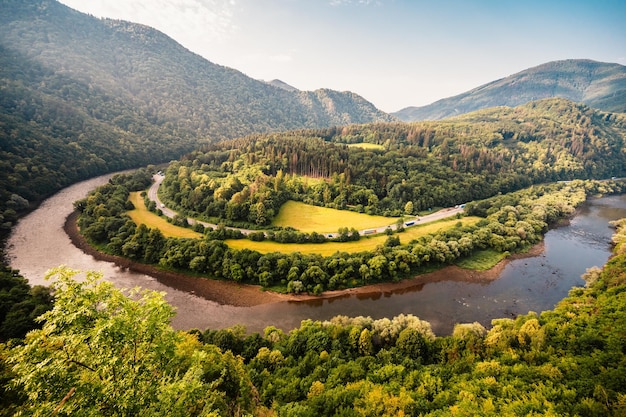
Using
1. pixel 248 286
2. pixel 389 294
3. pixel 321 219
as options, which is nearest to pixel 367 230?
pixel 321 219

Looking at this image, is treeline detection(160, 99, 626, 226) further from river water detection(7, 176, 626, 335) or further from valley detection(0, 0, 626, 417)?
river water detection(7, 176, 626, 335)

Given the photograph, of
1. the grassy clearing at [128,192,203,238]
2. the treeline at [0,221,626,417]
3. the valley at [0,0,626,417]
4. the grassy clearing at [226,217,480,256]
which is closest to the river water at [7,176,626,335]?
the valley at [0,0,626,417]

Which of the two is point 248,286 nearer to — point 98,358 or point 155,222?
point 155,222

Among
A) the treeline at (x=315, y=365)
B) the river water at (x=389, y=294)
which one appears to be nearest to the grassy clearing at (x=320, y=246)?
the river water at (x=389, y=294)

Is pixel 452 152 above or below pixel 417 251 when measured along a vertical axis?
above

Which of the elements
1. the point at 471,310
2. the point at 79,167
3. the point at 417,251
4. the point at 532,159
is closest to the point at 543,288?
the point at 471,310

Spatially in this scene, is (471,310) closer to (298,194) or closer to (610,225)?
(298,194)
